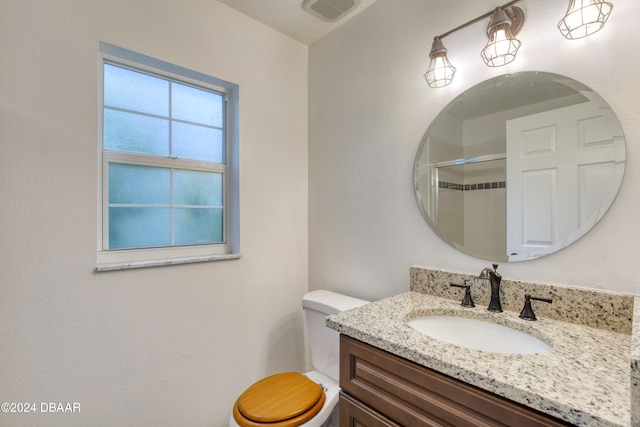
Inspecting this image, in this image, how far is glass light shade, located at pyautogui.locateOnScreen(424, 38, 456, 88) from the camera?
123cm

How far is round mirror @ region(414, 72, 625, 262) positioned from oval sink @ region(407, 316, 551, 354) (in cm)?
28

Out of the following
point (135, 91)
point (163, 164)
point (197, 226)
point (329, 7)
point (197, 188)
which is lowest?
point (197, 226)

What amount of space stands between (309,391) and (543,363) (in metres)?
0.98

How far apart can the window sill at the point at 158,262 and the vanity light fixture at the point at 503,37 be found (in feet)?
5.04

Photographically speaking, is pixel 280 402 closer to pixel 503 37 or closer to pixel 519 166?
pixel 519 166

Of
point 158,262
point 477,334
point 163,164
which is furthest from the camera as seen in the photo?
point 163,164

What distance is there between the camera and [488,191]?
1.18 meters

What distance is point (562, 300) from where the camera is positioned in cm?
96

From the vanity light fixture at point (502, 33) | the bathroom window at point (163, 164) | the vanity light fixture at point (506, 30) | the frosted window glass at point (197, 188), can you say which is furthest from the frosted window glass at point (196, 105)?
the vanity light fixture at point (502, 33)

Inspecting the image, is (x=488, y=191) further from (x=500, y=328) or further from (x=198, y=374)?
(x=198, y=374)

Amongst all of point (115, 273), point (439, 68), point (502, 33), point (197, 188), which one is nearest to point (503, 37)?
point (502, 33)

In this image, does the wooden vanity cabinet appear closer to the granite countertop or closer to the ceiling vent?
the granite countertop

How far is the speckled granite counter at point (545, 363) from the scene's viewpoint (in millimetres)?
535

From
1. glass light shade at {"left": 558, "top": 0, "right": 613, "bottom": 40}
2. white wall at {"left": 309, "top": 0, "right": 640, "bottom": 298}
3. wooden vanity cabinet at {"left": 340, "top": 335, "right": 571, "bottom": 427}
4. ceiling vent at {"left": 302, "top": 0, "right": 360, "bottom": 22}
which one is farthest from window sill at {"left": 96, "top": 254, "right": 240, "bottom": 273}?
glass light shade at {"left": 558, "top": 0, "right": 613, "bottom": 40}
